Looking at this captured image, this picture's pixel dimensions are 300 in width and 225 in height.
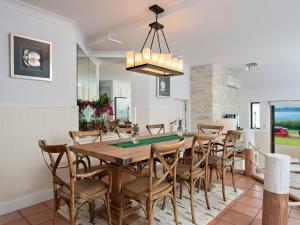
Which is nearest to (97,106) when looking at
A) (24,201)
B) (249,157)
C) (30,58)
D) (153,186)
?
(30,58)

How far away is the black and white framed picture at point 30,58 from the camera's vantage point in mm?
2424

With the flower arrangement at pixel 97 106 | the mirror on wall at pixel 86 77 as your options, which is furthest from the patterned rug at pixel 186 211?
the mirror on wall at pixel 86 77

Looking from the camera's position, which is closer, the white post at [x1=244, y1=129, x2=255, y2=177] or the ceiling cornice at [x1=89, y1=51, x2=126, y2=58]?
the white post at [x1=244, y1=129, x2=255, y2=177]

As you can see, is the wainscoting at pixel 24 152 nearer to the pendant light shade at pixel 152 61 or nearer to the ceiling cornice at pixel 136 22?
the pendant light shade at pixel 152 61

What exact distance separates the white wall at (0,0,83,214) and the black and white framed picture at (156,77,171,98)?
7.09 ft

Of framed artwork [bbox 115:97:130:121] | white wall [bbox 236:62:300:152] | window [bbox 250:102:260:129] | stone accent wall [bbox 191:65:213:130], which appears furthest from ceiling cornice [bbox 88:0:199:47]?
window [bbox 250:102:260:129]

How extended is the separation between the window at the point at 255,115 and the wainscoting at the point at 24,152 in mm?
6141

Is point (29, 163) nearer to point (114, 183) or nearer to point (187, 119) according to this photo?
point (114, 183)

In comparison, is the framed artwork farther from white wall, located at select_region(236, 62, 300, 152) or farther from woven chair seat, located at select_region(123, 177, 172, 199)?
woven chair seat, located at select_region(123, 177, 172, 199)

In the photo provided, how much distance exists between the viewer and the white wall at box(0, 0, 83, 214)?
93.0 inches

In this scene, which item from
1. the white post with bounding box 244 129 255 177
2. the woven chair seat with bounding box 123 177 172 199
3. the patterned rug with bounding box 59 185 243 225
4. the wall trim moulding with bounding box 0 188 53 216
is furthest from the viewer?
the white post with bounding box 244 129 255 177

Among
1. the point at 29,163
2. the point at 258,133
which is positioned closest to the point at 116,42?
the point at 29,163

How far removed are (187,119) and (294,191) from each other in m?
3.21

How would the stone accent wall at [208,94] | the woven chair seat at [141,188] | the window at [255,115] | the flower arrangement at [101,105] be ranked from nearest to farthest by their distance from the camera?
the woven chair seat at [141,188] < the flower arrangement at [101,105] < the stone accent wall at [208,94] < the window at [255,115]
